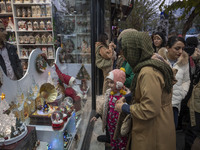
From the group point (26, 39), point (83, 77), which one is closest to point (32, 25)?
point (26, 39)

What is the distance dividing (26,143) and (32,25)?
1105 mm

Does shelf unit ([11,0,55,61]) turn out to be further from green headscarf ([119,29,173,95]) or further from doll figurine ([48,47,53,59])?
green headscarf ([119,29,173,95])

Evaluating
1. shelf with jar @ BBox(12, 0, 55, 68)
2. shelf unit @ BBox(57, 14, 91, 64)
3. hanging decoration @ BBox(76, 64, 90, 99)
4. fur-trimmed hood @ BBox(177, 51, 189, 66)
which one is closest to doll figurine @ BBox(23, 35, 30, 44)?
shelf with jar @ BBox(12, 0, 55, 68)

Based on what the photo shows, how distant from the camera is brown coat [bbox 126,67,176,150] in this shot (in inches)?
42.1

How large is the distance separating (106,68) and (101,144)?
5.53 feet

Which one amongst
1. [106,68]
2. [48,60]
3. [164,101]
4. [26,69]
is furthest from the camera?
[106,68]

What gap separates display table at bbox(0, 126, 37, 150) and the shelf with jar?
0.71m

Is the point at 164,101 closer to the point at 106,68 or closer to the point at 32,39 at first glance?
the point at 32,39

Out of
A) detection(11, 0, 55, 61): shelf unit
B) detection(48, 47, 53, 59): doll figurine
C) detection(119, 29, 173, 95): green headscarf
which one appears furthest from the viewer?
detection(48, 47, 53, 59): doll figurine

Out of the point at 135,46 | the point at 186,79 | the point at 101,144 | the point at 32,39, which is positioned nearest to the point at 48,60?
the point at 32,39

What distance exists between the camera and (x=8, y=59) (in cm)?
113

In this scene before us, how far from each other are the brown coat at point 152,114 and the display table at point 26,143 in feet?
2.91

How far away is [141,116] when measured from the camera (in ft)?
3.67

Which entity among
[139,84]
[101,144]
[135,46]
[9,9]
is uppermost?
[9,9]
